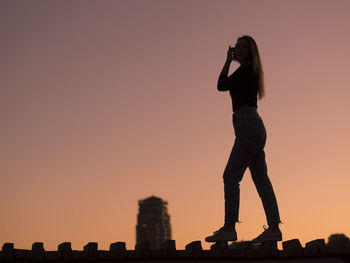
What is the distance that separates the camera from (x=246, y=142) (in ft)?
34.8

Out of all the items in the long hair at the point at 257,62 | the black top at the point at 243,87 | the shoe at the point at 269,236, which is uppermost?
the long hair at the point at 257,62

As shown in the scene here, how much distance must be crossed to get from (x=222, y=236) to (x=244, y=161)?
140cm

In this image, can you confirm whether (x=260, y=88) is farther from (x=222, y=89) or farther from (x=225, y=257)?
(x=225, y=257)

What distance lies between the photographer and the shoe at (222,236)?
10.3 m

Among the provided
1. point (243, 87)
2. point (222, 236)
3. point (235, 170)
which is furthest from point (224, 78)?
point (222, 236)

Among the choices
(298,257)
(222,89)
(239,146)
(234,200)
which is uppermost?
(222,89)

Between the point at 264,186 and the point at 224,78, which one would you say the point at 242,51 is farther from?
the point at 264,186

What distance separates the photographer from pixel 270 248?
10.6 metres

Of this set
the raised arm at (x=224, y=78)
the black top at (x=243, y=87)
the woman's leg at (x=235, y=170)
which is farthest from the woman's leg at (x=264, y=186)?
the raised arm at (x=224, y=78)

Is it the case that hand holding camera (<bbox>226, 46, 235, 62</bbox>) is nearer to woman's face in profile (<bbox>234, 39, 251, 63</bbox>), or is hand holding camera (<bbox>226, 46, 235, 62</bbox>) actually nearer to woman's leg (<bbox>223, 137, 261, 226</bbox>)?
→ woman's face in profile (<bbox>234, 39, 251, 63</bbox>)

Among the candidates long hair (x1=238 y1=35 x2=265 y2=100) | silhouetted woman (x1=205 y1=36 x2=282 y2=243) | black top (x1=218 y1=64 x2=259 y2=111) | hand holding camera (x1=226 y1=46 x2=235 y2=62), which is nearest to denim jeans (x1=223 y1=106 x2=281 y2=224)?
silhouetted woman (x1=205 y1=36 x2=282 y2=243)

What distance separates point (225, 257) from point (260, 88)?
313 cm

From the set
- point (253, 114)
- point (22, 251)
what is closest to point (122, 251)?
point (22, 251)

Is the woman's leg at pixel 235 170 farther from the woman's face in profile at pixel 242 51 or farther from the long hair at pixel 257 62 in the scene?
the woman's face in profile at pixel 242 51
